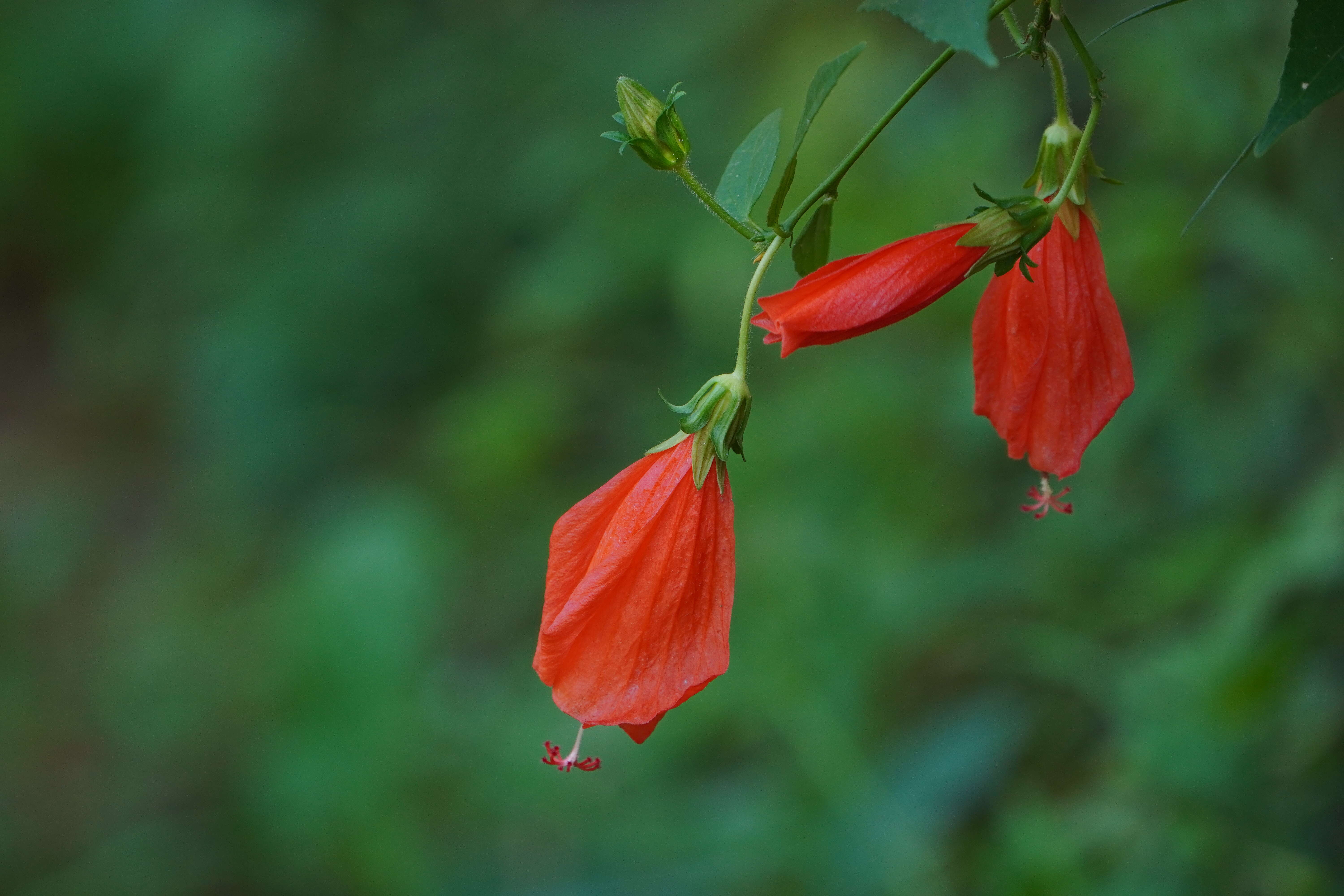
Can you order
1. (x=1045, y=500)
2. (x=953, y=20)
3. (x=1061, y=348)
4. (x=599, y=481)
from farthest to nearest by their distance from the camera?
(x=599, y=481) → (x=1045, y=500) → (x=1061, y=348) → (x=953, y=20)

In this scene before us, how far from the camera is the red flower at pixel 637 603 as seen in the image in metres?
0.73

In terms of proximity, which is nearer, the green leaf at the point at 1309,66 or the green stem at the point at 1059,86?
the green leaf at the point at 1309,66

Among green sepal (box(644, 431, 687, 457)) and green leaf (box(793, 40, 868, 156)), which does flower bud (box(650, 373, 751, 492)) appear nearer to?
green sepal (box(644, 431, 687, 457))

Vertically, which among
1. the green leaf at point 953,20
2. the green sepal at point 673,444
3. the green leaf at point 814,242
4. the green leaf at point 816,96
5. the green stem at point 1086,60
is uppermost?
the green leaf at point 816,96

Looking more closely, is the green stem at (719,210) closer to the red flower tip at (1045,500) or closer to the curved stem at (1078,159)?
the curved stem at (1078,159)

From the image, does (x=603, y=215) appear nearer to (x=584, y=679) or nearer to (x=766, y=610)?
(x=766, y=610)

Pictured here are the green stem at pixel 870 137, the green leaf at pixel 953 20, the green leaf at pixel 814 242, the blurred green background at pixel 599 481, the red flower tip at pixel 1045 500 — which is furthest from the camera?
the blurred green background at pixel 599 481

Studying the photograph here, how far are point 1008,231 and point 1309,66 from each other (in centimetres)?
18

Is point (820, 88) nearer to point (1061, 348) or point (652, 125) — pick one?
point (652, 125)

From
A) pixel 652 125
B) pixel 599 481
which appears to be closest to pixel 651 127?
pixel 652 125

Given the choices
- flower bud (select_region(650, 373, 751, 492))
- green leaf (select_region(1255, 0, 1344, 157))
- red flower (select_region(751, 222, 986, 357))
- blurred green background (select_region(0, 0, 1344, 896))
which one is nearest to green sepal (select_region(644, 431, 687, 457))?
flower bud (select_region(650, 373, 751, 492))

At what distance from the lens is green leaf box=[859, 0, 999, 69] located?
54 centimetres

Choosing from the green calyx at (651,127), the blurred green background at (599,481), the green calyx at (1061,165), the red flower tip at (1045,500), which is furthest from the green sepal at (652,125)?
the blurred green background at (599,481)

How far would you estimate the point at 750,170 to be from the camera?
749 mm
